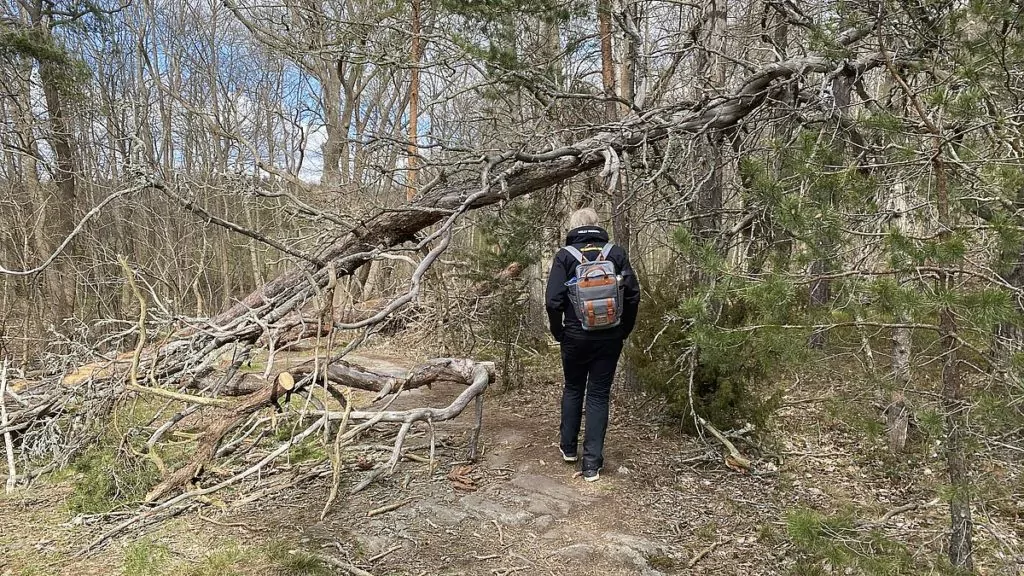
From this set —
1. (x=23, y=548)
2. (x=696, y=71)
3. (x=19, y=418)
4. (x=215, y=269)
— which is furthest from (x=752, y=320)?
(x=215, y=269)

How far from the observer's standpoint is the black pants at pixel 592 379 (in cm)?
407

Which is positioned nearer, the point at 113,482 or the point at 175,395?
the point at 175,395

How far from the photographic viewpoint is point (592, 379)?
414 centimetres

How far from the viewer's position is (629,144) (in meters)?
4.82

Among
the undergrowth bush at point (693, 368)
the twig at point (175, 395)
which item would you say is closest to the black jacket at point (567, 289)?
the undergrowth bush at point (693, 368)

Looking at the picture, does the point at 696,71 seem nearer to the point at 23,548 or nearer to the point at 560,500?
the point at 560,500

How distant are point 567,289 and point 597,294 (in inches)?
9.7

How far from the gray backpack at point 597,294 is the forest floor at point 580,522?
1.23m

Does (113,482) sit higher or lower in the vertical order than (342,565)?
higher

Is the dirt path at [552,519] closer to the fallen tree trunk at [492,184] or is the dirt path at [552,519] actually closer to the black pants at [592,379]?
the black pants at [592,379]

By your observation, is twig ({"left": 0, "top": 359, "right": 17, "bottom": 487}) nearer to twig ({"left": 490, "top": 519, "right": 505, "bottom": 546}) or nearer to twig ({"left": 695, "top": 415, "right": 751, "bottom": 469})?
twig ({"left": 490, "top": 519, "right": 505, "bottom": 546})

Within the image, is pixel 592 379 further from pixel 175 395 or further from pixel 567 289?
pixel 175 395

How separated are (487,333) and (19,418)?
4478 millimetres

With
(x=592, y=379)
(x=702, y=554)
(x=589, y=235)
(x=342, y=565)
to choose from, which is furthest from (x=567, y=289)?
(x=342, y=565)
